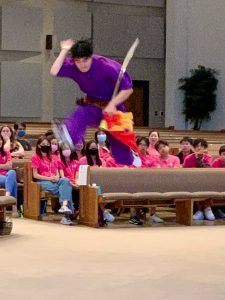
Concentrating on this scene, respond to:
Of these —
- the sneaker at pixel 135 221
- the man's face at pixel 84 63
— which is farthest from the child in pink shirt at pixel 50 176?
the man's face at pixel 84 63

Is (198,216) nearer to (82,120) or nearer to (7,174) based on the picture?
(7,174)

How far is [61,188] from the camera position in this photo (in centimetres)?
1037

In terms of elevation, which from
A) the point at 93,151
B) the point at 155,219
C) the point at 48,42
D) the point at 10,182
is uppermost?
the point at 48,42

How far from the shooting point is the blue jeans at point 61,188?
1032 cm

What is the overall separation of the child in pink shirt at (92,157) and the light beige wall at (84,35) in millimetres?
11489

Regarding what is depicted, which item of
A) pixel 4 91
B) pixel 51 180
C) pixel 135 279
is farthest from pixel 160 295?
pixel 4 91

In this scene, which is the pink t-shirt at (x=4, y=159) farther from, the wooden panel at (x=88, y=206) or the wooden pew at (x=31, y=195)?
the wooden panel at (x=88, y=206)

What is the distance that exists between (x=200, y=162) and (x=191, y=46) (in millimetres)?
12211

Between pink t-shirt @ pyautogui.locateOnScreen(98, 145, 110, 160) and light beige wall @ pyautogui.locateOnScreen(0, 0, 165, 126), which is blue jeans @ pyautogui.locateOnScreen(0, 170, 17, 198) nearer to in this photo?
pink t-shirt @ pyautogui.locateOnScreen(98, 145, 110, 160)

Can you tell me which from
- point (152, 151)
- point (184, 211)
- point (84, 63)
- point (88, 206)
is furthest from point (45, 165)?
point (84, 63)

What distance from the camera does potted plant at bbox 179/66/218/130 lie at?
73.2ft

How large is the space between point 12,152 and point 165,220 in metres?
2.72

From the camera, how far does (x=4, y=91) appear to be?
22.1 m

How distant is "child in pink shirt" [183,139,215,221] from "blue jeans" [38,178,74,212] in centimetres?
204
